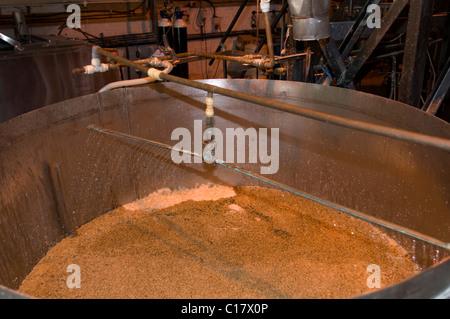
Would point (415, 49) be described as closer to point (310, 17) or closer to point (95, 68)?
point (310, 17)

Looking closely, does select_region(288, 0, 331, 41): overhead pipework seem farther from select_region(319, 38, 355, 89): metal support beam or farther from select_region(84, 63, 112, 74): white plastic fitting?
select_region(84, 63, 112, 74): white plastic fitting

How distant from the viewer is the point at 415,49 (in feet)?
6.14

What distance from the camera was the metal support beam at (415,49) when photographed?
181cm

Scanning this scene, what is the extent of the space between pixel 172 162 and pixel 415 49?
55.6 inches

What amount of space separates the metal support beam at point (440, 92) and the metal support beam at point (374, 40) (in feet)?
1.15

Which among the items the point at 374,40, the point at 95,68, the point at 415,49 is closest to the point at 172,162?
the point at 95,68

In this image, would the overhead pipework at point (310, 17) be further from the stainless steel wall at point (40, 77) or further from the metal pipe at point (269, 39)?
the stainless steel wall at point (40, 77)

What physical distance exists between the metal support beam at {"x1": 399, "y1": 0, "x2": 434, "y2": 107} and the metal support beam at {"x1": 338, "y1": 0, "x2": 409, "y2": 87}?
99mm

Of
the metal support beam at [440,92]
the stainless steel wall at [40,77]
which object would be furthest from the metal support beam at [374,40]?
the stainless steel wall at [40,77]

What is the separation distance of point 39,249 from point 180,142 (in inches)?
37.1

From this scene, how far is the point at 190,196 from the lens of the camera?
91.3 inches

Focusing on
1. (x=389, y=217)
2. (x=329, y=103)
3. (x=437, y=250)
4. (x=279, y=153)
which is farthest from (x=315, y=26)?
(x=437, y=250)

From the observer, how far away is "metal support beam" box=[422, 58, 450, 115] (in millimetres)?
1965

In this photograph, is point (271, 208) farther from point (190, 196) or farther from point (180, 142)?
point (180, 142)
